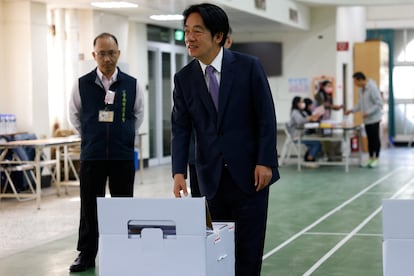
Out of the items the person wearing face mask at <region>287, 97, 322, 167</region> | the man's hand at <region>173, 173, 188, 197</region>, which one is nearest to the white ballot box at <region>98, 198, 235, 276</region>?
the man's hand at <region>173, 173, 188, 197</region>

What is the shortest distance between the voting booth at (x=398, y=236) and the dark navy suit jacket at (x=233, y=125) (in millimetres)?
1062

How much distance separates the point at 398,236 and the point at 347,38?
16312 millimetres

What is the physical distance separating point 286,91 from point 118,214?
1489 centimetres

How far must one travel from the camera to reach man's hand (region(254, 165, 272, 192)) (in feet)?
10.9

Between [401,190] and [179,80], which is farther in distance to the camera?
[401,190]

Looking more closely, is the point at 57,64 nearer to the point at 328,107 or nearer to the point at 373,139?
the point at 373,139

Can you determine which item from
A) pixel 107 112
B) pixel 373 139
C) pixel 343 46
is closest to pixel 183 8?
pixel 373 139

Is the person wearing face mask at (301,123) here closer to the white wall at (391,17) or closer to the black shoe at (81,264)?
the white wall at (391,17)

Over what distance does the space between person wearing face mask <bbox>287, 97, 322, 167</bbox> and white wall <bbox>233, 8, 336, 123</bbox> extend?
235cm

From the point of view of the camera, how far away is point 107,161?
18.4ft

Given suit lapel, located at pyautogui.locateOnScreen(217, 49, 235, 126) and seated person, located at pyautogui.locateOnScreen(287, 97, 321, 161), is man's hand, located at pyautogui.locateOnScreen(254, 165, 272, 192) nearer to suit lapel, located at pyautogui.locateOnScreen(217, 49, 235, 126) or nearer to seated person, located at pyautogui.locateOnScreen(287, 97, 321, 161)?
suit lapel, located at pyautogui.locateOnScreen(217, 49, 235, 126)

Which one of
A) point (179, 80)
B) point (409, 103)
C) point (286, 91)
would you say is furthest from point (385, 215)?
point (409, 103)

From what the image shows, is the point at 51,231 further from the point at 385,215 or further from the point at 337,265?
the point at 385,215

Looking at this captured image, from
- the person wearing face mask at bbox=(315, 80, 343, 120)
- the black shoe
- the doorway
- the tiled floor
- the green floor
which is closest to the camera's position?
the black shoe
